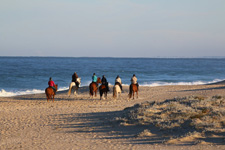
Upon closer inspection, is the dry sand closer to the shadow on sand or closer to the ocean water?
the shadow on sand

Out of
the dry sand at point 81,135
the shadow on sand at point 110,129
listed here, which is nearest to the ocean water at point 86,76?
the dry sand at point 81,135

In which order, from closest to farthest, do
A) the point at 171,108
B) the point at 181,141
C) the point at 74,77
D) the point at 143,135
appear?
the point at 181,141 → the point at 143,135 → the point at 171,108 → the point at 74,77

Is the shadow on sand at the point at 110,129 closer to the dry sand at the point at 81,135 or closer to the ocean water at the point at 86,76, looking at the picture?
the dry sand at the point at 81,135

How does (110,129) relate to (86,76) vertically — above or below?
above

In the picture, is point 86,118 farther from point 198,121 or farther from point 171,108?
point 198,121

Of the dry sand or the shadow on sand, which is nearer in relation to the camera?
the dry sand

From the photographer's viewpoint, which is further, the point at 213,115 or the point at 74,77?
the point at 74,77

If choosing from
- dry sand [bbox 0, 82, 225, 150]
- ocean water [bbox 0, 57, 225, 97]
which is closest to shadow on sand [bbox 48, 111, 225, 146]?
dry sand [bbox 0, 82, 225, 150]

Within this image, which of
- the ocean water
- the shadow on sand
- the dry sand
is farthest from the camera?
the ocean water

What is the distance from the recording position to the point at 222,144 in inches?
360

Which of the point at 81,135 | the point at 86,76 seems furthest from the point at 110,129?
the point at 86,76

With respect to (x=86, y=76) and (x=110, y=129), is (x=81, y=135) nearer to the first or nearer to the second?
(x=110, y=129)

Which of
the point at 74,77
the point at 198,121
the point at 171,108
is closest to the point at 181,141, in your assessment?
the point at 198,121

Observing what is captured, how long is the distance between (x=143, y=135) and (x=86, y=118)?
423cm
